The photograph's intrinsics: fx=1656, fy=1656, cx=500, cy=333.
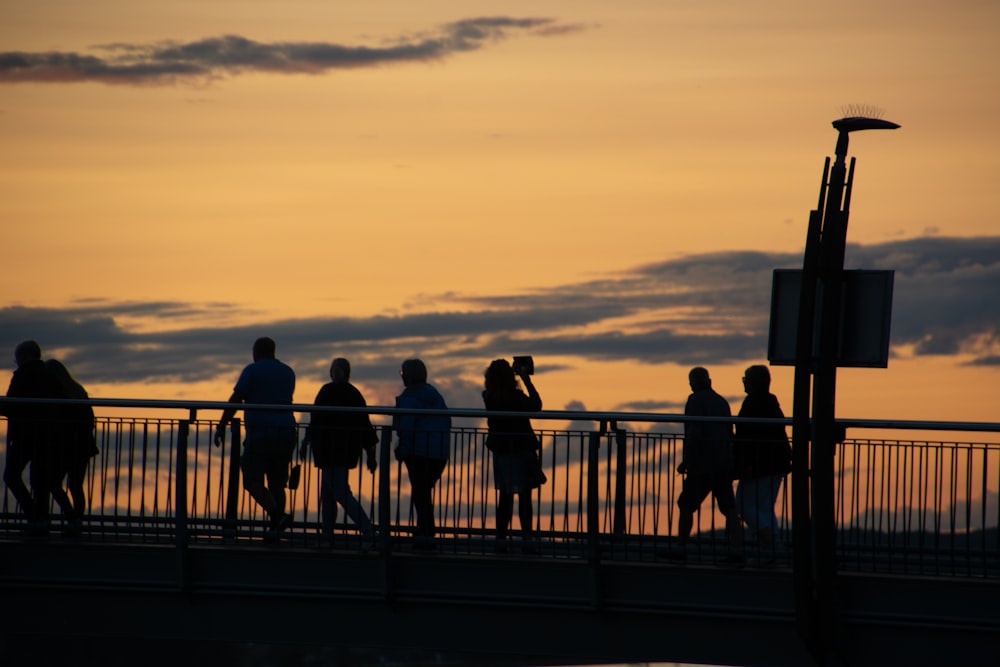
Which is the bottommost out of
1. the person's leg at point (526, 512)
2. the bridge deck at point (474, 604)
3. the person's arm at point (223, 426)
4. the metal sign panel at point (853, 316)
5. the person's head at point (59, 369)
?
the bridge deck at point (474, 604)

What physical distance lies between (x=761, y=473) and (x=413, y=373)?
3.31m

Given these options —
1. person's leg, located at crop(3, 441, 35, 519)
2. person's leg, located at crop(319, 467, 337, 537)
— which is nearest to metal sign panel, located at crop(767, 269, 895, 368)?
person's leg, located at crop(319, 467, 337, 537)

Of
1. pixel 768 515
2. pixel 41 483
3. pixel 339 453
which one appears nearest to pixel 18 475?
pixel 41 483

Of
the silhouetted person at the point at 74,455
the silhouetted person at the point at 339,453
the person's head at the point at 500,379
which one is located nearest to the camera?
the silhouetted person at the point at 339,453

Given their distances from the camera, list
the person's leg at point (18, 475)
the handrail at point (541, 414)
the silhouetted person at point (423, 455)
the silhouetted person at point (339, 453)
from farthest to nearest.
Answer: the person's leg at point (18, 475) < the silhouetted person at point (339, 453) < the silhouetted person at point (423, 455) < the handrail at point (541, 414)

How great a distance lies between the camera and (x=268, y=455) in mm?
14523

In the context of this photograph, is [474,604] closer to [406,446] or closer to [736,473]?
Result: [406,446]

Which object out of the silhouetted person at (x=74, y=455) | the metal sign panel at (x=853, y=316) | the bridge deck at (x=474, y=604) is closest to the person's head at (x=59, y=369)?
the silhouetted person at (x=74, y=455)

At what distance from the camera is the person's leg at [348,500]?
566 inches

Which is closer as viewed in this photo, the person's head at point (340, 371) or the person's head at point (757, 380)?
the person's head at point (757, 380)

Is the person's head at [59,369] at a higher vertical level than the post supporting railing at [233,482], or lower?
higher

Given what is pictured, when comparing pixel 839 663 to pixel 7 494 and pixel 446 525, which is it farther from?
pixel 7 494

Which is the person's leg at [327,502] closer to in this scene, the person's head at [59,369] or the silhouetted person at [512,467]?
the silhouetted person at [512,467]

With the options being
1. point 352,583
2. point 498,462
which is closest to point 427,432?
point 498,462
